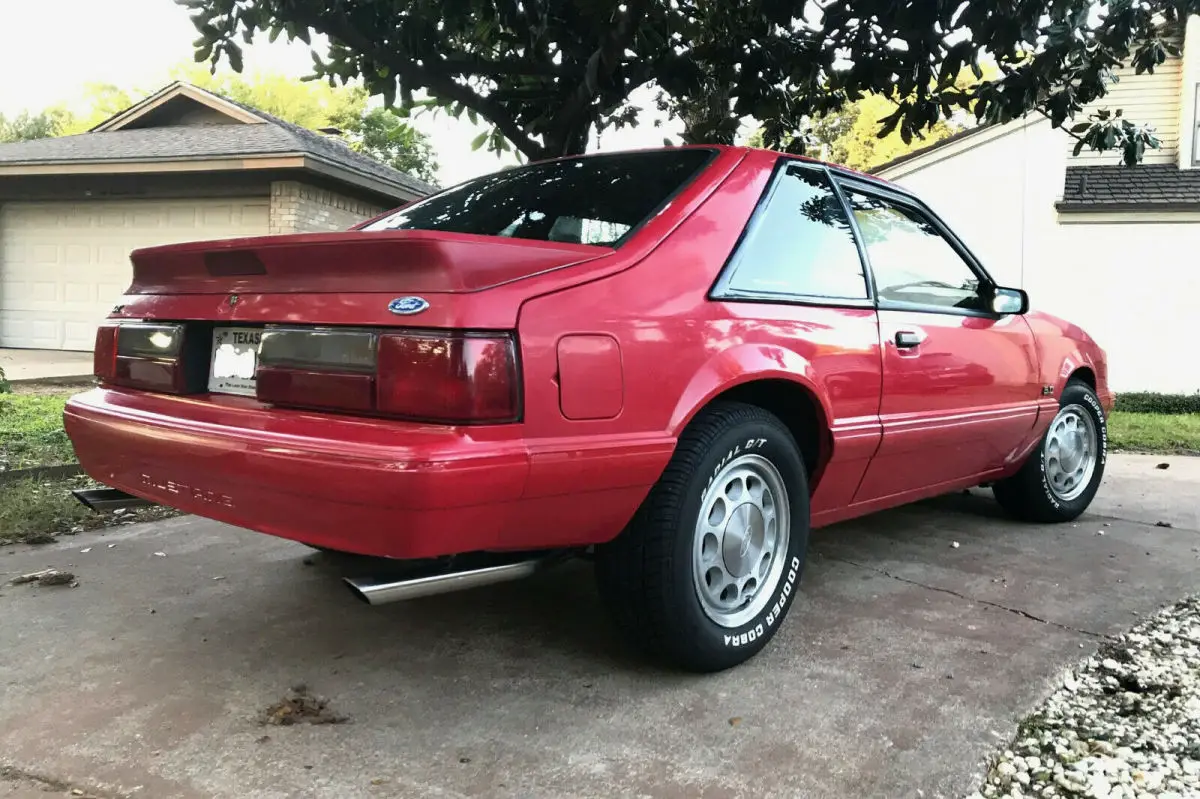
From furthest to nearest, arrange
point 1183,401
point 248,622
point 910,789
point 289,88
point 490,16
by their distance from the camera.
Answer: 1. point 289,88
2. point 1183,401
3. point 490,16
4. point 248,622
5. point 910,789

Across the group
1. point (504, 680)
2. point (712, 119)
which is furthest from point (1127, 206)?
point (504, 680)

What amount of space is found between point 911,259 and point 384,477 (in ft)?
8.07

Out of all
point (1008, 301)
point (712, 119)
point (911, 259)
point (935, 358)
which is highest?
point (712, 119)

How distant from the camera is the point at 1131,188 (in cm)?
1270

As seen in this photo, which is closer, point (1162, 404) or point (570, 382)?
point (570, 382)

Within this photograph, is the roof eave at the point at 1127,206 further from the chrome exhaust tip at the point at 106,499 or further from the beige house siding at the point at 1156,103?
the chrome exhaust tip at the point at 106,499

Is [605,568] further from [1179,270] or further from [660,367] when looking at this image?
[1179,270]

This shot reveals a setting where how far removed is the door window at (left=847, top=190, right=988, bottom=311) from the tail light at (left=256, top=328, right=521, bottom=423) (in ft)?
5.76

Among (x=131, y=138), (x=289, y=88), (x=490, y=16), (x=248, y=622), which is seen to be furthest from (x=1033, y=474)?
(x=289, y=88)

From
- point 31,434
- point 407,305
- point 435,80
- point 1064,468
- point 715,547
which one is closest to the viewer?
point 407,305

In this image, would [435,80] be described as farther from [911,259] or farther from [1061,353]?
[1061,353]

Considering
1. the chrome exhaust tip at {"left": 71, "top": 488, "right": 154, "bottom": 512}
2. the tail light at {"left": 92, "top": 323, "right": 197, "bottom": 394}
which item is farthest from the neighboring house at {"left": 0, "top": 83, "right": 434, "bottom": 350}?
the chrome exhaust tip at {"left": 71, "top": 488, "right": 154, "bottom": 512}

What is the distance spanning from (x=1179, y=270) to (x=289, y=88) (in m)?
36.8

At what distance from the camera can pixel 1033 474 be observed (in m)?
4.50
